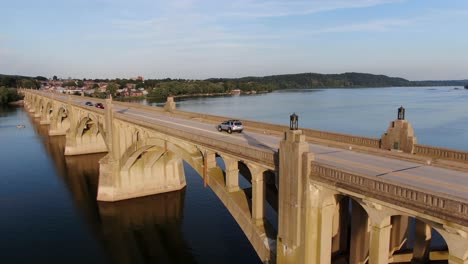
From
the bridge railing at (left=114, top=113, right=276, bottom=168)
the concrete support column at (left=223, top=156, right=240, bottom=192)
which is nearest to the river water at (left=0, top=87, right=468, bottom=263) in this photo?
the concrete support column at (left=223, top=156, right=240, bottom=192)

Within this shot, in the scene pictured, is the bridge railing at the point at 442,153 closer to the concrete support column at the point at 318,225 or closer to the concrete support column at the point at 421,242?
the concrete support column at the point at 421,242

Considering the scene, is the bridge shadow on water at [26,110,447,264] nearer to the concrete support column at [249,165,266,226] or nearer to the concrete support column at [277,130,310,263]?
the concrete support column at [277,130,310,263]

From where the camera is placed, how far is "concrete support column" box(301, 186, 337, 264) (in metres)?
17.1

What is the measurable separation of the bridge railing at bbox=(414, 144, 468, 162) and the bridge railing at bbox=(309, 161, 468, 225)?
8464 millimetres

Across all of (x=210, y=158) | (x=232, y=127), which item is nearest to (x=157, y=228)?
(x=232, y=127)

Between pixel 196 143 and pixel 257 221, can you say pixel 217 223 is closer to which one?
pixel 196 143

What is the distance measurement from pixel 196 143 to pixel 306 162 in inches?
522

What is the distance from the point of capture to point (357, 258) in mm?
19188

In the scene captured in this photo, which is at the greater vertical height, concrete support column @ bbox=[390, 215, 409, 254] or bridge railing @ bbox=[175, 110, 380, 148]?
bridge railing @ bbox=[175, 110, 380, 148]

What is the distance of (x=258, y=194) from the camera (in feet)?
71.2

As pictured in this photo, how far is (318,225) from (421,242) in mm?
6122

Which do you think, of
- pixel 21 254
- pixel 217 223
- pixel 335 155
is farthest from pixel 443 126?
pixel 21 254

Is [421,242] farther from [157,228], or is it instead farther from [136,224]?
[136,224]

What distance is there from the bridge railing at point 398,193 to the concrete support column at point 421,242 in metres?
6.37
